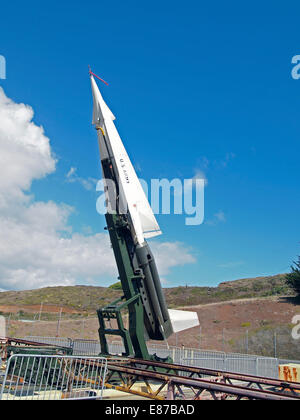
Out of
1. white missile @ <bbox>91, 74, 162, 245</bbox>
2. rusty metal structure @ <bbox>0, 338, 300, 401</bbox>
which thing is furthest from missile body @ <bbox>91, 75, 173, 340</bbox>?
rusty metal structure @ <bbox>0, 338, 300, 401</bbox>

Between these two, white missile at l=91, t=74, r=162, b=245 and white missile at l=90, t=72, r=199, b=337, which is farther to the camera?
white missile at l=91, t=74, r=162, b=245

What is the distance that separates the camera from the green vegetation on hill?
4088 cm

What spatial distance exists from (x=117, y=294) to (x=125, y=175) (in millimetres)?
42152

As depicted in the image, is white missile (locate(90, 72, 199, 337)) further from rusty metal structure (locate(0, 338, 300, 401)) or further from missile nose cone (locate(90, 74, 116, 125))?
rusty metal structure (locate(0, 338, 300, 401))

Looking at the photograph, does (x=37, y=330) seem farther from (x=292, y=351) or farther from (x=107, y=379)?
(x=107, y=379)

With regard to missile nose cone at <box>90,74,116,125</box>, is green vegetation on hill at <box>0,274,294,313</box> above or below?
below

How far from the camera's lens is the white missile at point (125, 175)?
9586 millimetres

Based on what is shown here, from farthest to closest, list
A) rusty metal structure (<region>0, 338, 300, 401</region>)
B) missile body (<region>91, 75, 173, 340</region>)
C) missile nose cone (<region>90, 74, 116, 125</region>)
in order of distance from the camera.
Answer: missile nose cone (<region>90, 74, 116, 125</region>)
missile body (<region>91, 75, 173, 340</region>)
rusty metal structure (<region>0, 338, 300, 401</region>)

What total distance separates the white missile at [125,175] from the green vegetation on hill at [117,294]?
2966cm

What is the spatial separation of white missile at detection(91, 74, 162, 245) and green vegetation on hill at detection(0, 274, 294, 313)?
97.3ft

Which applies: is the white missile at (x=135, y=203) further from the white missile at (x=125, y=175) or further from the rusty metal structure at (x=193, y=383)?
the rusty metal structure at (x=193, y=383)

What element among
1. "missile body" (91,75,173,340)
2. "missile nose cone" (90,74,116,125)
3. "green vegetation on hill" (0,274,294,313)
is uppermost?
"missile nose cone" (90,74,116,125)

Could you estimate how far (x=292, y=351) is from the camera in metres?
21.5

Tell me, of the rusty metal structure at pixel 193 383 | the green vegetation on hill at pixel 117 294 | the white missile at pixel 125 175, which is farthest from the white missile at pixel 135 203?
the green vegetation on hill at pixel 117 294
